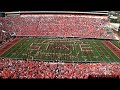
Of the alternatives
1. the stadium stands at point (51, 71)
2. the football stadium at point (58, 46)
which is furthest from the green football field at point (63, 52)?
the stadium stands at point (51, 71)

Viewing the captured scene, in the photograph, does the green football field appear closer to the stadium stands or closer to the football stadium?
the football stadium

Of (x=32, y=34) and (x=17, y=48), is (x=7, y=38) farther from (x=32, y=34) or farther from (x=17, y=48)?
(x=17, y=48)

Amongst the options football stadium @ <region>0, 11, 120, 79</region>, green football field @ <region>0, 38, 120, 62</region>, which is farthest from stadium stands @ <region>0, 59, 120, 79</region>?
green football field @ <region>0, 38, 120, 62</region>

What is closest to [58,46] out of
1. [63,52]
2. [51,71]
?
[63,52]

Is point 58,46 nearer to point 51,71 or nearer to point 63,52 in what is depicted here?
point 63,52

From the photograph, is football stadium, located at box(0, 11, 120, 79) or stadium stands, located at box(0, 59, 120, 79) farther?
football stadium, located at box(0, 11, 120, 79)

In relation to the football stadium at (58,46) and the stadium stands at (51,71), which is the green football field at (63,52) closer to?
the football stadium at (58,46)

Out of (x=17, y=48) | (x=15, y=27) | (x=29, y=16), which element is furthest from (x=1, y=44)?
(x=29, y=16)
